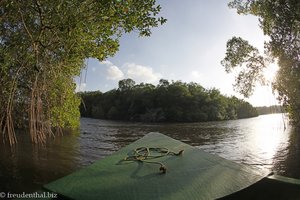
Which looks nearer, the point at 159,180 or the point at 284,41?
the point at 159,180

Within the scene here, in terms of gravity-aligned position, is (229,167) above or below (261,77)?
below

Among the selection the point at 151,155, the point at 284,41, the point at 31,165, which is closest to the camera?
the point at 151,155

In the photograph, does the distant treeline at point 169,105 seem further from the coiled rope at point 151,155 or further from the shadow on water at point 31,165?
the coiled rope at point 151,155

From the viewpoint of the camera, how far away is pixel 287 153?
1473cm

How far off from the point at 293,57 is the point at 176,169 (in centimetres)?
1370

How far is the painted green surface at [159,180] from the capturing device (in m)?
5.02

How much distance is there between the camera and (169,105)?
71.6 metres

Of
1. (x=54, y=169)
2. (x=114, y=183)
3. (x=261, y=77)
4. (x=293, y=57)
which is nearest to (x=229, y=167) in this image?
(x=114, y=183)

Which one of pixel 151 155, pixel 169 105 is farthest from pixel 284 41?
pixel 169 105

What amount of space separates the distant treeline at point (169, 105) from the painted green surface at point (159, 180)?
54930 millimetres

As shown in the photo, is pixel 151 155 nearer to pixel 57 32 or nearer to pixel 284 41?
pixel 57 32

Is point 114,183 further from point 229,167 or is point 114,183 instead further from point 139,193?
point 229,167

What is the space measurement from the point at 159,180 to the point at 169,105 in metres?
65.9

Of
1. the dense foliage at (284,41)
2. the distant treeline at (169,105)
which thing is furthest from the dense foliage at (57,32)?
the distant treeline at (169,105)
